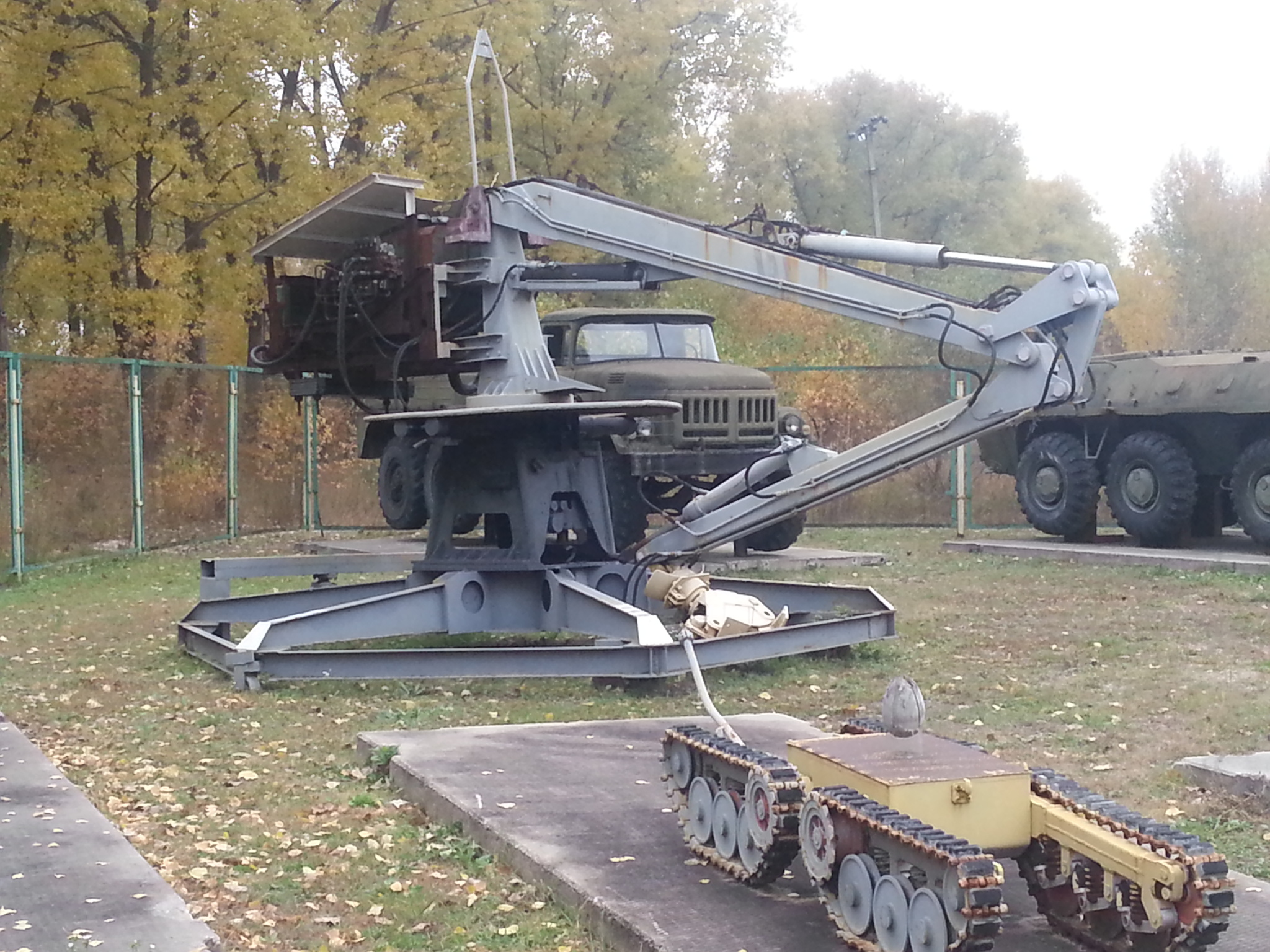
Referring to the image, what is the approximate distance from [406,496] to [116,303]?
20.8 ft

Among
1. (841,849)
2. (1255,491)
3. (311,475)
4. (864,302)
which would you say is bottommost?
(841,849)

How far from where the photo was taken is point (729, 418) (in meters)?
15.1

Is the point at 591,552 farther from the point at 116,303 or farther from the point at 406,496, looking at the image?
the point at 116,303

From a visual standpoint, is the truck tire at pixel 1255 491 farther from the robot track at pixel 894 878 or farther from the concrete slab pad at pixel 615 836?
the robot track at pixel 894 878

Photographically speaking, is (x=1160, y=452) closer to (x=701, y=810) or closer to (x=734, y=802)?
(x=701, y=810)

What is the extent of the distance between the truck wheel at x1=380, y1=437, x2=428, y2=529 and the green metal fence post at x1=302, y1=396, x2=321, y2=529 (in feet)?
13.0

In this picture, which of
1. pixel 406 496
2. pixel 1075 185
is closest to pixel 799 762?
pixel 406 496

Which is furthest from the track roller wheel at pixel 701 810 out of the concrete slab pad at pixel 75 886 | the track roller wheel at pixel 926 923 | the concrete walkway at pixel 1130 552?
the concrete walkway at pixel 1130 552

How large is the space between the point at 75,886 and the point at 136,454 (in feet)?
42.7

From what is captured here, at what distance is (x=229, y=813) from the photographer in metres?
6.21

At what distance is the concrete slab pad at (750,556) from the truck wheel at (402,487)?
0.33 m

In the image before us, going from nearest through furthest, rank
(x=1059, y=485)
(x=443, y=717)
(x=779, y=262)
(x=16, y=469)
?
(x=443, y=717) < (x=779, y=262) < (x=16, y=469) < (x=1059, y=485)

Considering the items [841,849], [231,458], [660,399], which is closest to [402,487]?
[660,399]

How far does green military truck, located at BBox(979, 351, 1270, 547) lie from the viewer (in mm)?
A: 16016
